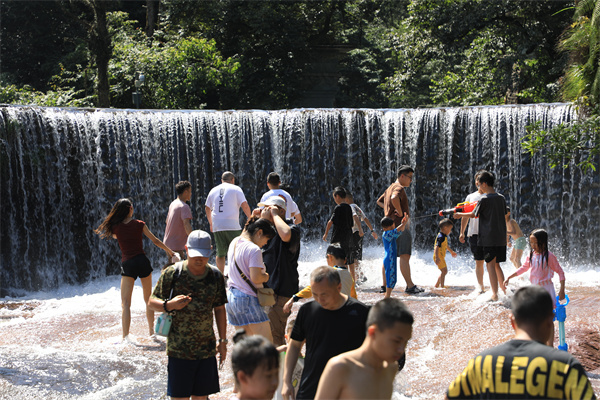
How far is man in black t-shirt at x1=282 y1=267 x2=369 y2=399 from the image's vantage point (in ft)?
13.3

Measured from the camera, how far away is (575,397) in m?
2.89

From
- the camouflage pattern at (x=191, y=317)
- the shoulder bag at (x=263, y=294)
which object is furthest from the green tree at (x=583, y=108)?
the camouflage pattern at (x=191, y=317)

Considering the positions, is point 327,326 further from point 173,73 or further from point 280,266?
point 173,73

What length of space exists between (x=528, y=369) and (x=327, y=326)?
137 cm

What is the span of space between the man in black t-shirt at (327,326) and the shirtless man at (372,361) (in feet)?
2.52

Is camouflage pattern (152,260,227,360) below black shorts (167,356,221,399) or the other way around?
the other way around

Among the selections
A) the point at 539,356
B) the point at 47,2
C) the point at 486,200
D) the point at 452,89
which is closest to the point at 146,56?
the point at 47,2

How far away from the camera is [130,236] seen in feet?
24.7

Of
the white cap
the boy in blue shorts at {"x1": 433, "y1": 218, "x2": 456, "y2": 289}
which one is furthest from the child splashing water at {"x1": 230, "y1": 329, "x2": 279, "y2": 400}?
the boy in blue shorts at {"x1": 433, "y1": 218, "x2": 456, "y2": 289}

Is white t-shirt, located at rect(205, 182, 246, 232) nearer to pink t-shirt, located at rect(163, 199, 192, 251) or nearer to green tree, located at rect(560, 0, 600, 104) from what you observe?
pink t-shirt, located at rect(163, 199, 192, 251)

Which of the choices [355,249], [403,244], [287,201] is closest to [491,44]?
[403,244]

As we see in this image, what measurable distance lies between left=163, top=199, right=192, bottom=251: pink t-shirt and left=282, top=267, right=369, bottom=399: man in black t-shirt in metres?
4.97

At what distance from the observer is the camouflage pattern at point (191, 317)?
4844 mm

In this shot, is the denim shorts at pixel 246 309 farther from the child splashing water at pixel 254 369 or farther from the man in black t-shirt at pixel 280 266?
the child splashing water at pixel 254 369
